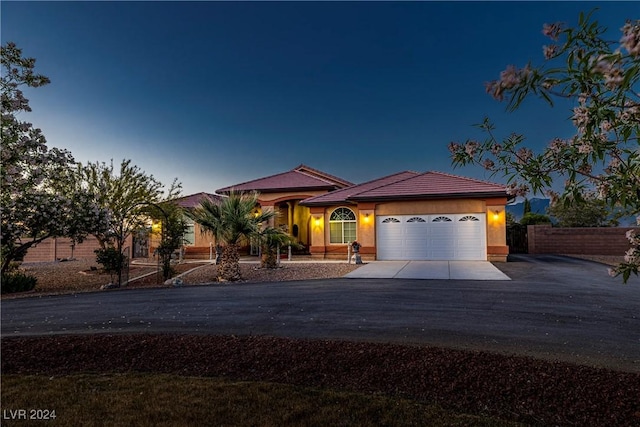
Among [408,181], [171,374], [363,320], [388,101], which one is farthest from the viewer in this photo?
[388,101]

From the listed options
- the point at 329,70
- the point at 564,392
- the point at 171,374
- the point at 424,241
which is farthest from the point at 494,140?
the point at 329,70

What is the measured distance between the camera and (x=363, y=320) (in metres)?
6.97

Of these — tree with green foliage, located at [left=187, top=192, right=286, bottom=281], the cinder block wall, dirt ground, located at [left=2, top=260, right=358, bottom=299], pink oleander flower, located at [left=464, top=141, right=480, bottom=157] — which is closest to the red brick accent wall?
dirt ground, located at [left=2, top=260, right=358, bottom=299]

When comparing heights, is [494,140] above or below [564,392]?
above

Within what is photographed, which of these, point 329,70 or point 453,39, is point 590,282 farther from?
point 329,70

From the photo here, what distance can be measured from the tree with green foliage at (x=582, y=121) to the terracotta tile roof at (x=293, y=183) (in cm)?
2053

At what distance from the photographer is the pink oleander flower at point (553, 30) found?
2191mm

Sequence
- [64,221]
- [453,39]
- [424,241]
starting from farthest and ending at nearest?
[424,241] < [453,39] < [64,221]

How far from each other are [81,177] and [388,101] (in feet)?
62.1

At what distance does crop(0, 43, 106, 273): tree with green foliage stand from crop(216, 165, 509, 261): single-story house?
6.40 meters

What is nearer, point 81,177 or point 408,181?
point 81,177

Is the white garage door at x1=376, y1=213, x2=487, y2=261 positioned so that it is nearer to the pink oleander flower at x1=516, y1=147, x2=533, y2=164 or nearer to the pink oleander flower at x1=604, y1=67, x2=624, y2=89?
the pink oleander flower at x1=516, y1=147, x2=533, y2=164

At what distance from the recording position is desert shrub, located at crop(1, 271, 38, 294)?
12.2 metres

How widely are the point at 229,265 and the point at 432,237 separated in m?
11.0
